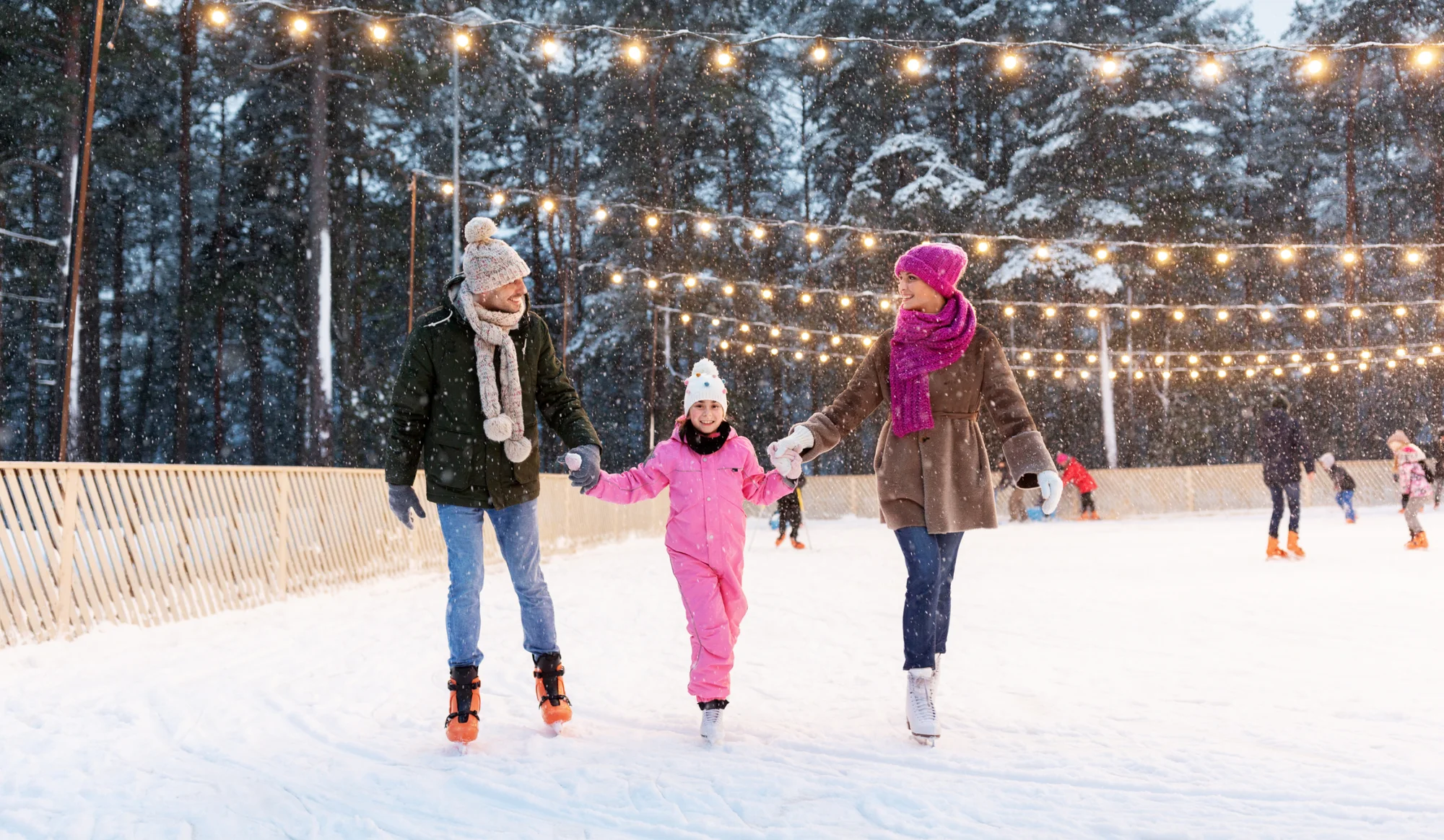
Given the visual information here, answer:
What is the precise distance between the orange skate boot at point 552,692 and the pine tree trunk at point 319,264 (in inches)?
618

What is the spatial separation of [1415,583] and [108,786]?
811 centimetres

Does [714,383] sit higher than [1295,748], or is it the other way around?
[714,383]

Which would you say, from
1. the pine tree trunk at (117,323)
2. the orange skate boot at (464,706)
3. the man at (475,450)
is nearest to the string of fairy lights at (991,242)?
the pine tree trunk at (117,323)

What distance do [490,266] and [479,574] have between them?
1.03 metres

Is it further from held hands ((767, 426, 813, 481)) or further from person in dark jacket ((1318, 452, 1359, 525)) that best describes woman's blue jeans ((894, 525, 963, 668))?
person in dark jacket ((1318, 452, 1359, 525))

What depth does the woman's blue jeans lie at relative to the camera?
11.2 feet

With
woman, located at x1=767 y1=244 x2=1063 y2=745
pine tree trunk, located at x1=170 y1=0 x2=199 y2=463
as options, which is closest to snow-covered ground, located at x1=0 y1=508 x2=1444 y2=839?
woman, located at x1=767 y1=244 x2=1063 y2=745

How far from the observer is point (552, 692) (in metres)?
3.60

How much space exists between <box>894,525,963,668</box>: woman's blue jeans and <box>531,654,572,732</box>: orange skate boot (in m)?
1.16

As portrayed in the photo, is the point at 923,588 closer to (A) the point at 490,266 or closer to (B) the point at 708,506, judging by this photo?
(B) the point at 708,506

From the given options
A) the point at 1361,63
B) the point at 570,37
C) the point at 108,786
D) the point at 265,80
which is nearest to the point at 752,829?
the point at 108,786

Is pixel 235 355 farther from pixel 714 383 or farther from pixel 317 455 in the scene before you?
pixel 714 383

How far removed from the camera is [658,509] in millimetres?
19734

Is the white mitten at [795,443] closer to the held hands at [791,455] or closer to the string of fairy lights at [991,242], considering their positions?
the held hands at [791,455]
